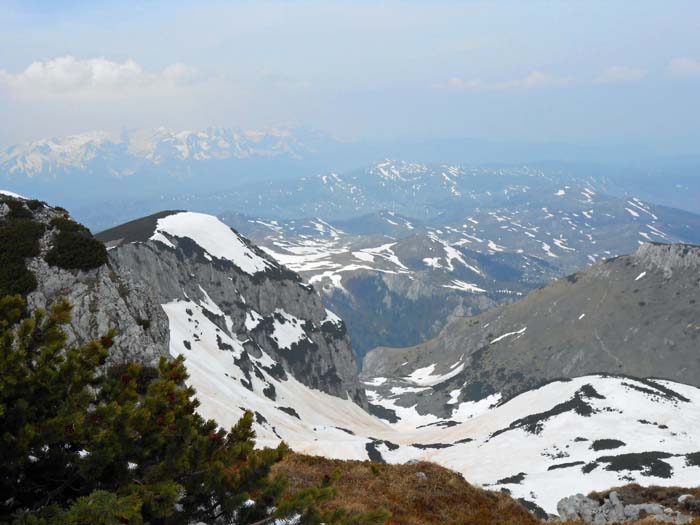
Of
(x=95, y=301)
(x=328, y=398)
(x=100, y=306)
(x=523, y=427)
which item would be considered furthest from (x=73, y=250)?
(x=328, y=398)

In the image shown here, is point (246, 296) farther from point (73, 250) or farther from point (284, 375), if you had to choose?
point (73, 250)

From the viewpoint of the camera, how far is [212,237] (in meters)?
177

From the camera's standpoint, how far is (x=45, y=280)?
1683 inches

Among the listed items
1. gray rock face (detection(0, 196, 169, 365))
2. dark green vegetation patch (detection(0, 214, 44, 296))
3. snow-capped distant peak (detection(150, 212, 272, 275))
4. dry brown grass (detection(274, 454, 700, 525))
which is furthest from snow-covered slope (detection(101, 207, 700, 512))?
dry brown grass (detection(274, 454, 700, 525))

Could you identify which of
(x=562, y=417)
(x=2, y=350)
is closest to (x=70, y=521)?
(x=2, y=350)

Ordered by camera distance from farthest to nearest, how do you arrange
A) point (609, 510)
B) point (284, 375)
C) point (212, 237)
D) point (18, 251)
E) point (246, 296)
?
1. point (212, 237)
2. point (246, 296)
3. point (284, 375)
4. point (18, 251)
5. point (609, 510)

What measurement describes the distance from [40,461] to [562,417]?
111986 millimetres

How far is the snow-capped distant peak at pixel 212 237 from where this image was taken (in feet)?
551

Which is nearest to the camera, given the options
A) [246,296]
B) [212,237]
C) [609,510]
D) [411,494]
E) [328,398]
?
[411,494]

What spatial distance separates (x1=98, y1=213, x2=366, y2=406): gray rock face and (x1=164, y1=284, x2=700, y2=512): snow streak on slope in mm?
6869

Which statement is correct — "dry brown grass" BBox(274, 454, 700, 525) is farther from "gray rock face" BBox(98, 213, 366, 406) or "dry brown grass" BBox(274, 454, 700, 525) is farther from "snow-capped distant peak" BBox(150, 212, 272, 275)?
"snow-capped distant peak" BBox(150, 212, 272, 275)

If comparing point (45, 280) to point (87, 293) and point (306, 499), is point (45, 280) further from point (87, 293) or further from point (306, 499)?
point (306, 499)

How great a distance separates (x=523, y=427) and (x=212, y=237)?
112 metres

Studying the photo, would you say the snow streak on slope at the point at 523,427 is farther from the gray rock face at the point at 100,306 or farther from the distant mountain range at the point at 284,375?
the gray rock face at the point at 100,306
